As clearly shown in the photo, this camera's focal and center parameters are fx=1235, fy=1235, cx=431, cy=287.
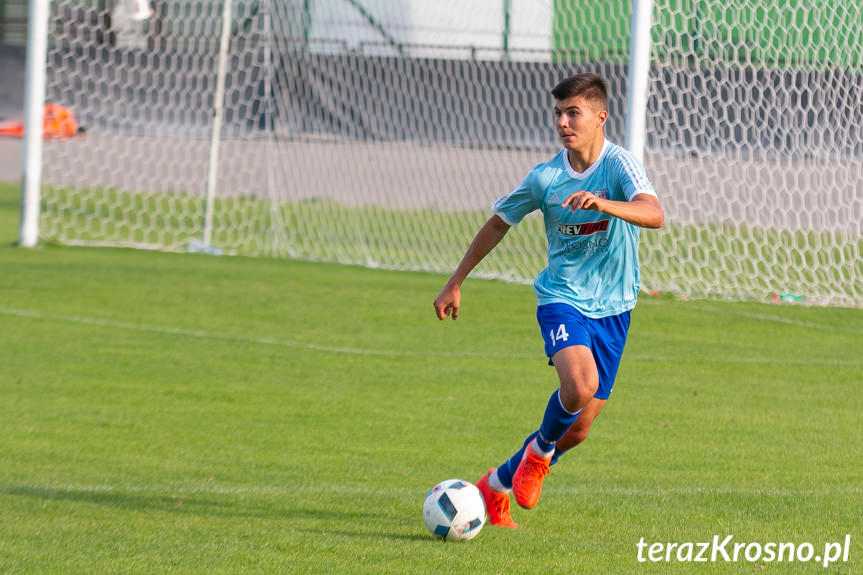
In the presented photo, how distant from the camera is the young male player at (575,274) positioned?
4859 mm

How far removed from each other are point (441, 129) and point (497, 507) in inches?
431

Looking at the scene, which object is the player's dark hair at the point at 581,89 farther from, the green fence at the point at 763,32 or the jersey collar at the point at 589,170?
the green fence at the point at 763,32

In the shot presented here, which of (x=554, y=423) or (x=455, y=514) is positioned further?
(x=554, y=423)

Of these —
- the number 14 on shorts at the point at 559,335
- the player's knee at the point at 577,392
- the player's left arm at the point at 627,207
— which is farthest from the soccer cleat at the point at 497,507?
the player's left arm at the point at 627,207

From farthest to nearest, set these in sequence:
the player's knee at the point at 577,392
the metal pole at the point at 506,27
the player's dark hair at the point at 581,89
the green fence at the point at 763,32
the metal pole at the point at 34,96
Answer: the metal pole at the point at 506,27 → the metal pole at the point at 34,96 → the green fence at the point at 763,32 → the player's dark hair at the point at 581,89 → the player's knee at the point at 577,392

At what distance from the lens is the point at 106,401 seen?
23.8 ft

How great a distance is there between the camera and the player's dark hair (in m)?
4.88

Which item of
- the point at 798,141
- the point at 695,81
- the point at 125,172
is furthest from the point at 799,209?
the point at 125,172

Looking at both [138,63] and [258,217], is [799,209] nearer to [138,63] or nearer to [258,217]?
[258,217]

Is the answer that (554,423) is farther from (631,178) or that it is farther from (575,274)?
(631,178)

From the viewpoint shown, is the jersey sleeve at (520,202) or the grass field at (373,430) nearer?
the grass field at (373,430)

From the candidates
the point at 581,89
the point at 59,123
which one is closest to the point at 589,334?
the point at 581,89

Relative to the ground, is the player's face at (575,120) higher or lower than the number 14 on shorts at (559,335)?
higher

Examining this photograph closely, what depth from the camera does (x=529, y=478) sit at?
487cm
